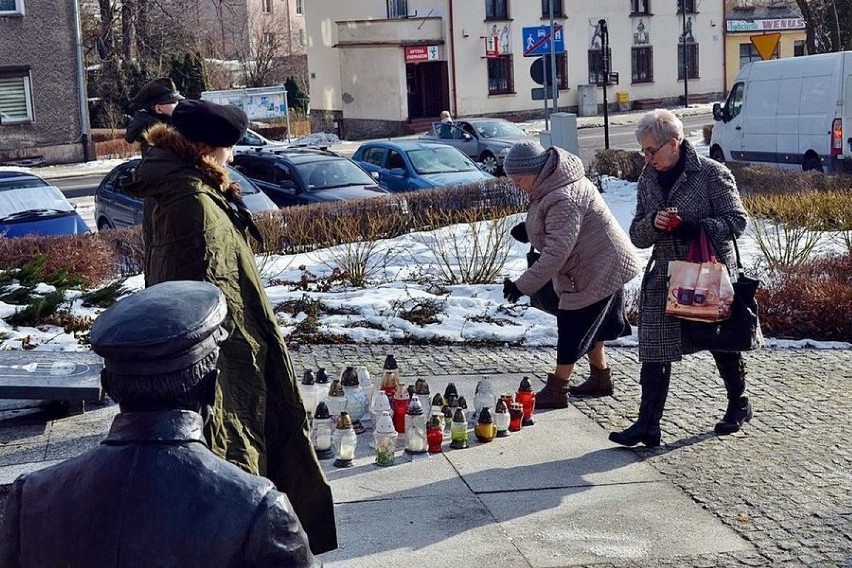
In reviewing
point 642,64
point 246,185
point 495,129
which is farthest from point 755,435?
point 642,64

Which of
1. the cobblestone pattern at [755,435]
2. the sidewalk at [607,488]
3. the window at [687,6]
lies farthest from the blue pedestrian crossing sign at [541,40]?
the window at [687,6]

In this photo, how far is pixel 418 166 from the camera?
19969 mm

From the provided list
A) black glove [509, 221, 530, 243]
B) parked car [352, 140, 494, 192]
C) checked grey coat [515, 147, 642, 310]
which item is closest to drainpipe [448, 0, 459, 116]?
parked car [352, 140, 494, 192]

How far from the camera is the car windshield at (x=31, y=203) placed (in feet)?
48.6

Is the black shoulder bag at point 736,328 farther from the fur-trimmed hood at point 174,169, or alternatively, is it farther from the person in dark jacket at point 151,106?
the fur-trimmed hood at point 174,169

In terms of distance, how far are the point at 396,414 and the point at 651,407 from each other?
1.42m

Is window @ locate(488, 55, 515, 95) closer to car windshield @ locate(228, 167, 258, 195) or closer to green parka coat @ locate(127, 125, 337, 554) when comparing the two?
car windshield @ locate(228, 167, 258, 195)

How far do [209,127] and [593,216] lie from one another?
349 cm

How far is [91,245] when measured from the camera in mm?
11781

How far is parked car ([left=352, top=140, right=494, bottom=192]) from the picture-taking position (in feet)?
63.9

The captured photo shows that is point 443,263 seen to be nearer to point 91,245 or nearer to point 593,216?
point 91,245

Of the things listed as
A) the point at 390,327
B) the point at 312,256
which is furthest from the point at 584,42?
the point at 390,327

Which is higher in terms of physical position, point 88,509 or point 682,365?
point 88,509

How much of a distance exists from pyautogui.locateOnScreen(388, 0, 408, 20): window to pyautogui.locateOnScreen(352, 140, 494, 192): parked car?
27.7m
